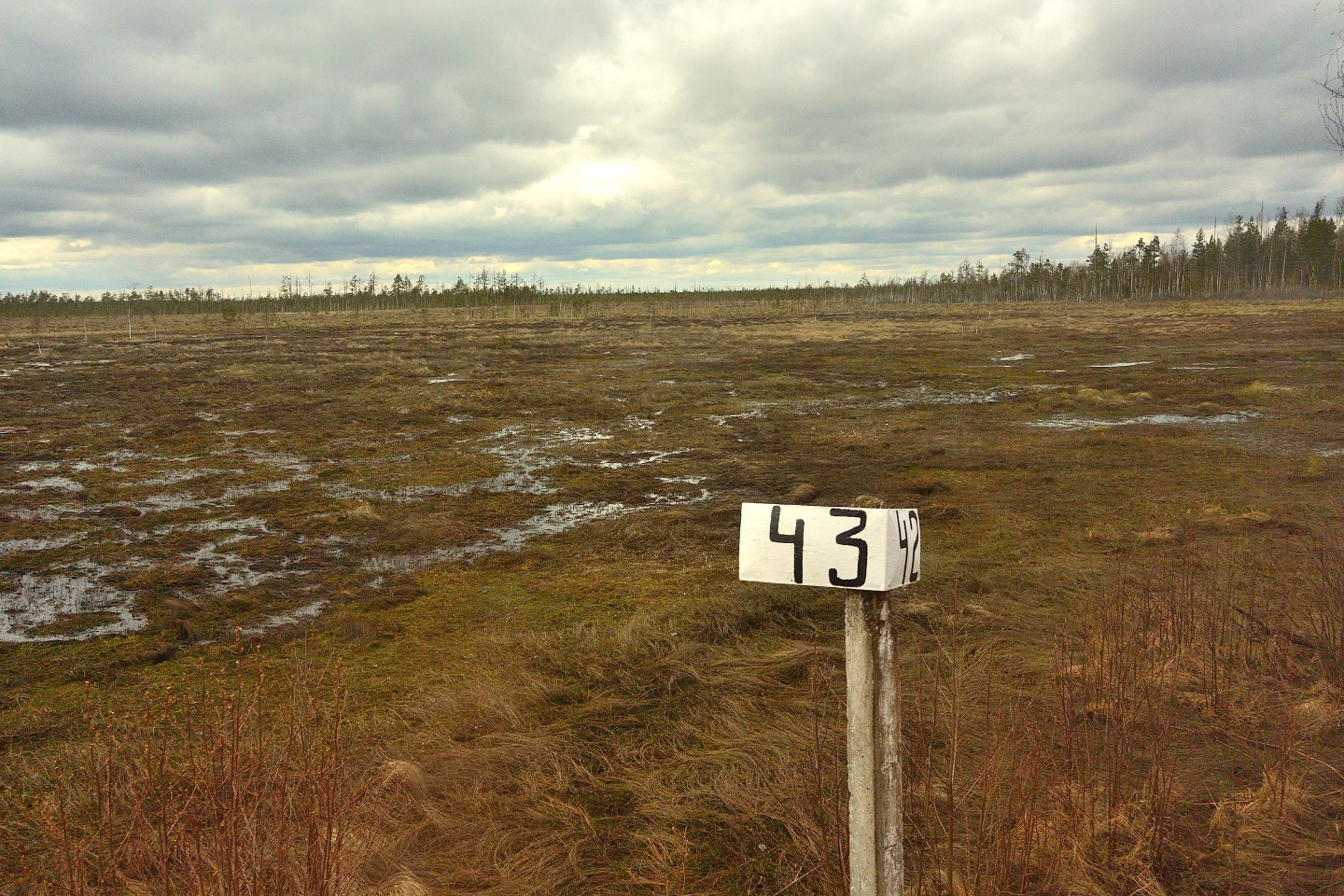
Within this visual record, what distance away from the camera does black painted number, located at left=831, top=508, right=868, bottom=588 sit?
2.26 meters

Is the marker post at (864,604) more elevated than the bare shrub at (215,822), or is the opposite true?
the marker post at (864,604)

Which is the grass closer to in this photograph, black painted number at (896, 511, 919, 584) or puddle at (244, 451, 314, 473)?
puddle at (244, 451, 314, 473)

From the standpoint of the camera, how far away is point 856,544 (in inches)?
89.6

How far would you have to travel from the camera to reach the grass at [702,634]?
4039 millimetres

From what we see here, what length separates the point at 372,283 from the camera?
11725 cm

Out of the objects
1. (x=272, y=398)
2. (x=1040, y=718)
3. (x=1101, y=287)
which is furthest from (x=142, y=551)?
(x=1101, y=287)

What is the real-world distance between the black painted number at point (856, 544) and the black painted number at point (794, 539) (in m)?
0.10

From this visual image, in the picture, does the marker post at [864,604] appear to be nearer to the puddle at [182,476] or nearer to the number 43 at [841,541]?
the number 43 at [841,541]

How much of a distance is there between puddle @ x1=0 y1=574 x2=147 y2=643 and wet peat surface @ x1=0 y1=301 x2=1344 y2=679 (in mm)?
41

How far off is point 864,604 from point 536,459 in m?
15.3

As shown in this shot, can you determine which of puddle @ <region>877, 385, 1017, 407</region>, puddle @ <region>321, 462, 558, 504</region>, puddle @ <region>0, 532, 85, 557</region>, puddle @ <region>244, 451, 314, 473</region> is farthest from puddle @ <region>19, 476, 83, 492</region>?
puddle @ <region>877, 385, 1017, 407</region>

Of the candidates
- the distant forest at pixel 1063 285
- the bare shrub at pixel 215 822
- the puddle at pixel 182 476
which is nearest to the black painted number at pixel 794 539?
the bare shrub at pixel 215 822

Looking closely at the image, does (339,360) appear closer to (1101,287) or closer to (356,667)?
(356,667)

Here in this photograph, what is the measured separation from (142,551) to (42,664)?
3995 millimetres
